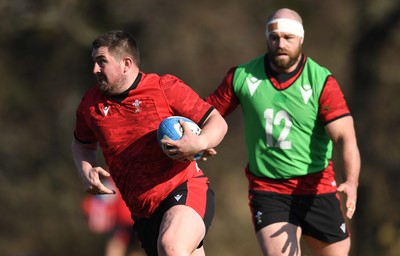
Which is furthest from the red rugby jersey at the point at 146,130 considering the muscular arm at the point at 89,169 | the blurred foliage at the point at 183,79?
the blurred foliage at the point at 183,79

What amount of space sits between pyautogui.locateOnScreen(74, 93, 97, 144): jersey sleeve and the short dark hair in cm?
45

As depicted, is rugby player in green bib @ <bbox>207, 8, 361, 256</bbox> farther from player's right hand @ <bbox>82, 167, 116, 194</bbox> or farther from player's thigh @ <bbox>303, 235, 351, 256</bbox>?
player's right hand @ <bbox>82, 167, 116, 194</bbox>

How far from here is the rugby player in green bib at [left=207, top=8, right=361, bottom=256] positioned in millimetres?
7395

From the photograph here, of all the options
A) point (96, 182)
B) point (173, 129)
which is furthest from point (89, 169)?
point (173, 129)

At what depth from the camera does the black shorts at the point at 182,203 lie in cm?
645

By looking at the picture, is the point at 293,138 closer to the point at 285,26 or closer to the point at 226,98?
the point at 226,98

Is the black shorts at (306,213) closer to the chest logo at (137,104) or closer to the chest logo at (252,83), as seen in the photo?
the chest logo at (252,83)

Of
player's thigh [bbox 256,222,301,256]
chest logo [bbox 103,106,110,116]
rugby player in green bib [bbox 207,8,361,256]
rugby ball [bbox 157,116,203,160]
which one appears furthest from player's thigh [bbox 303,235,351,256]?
chest logo [bbox 103,106,110,116]

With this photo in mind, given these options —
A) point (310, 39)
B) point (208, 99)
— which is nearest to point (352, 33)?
point (310, 39)

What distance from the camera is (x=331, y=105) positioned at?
736cm

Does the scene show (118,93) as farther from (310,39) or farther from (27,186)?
(27,186)

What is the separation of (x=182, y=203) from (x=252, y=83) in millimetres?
1531

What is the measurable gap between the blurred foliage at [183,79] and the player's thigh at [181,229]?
1045 centimetres

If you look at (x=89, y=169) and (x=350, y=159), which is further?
(x=350, y=159)
